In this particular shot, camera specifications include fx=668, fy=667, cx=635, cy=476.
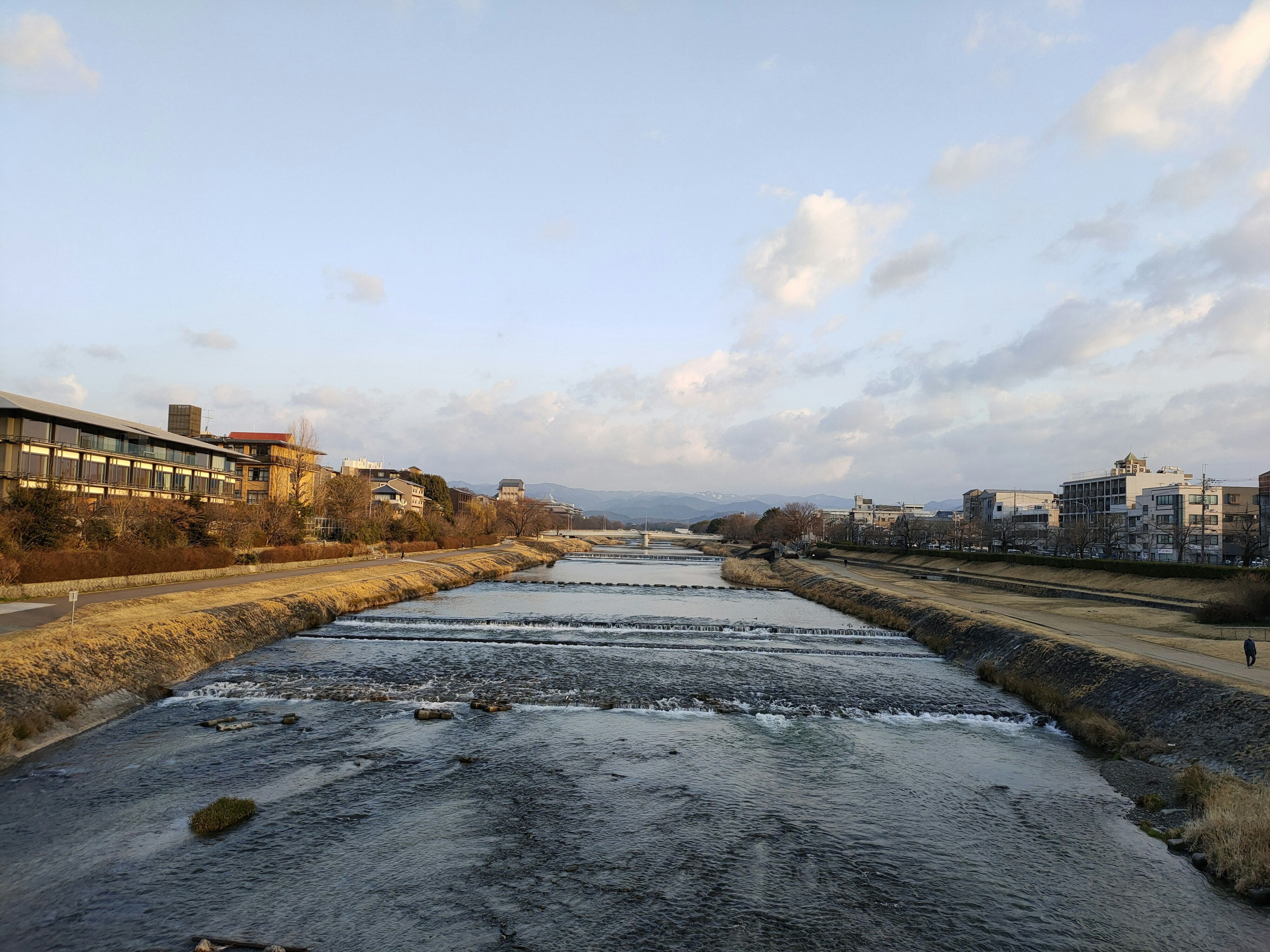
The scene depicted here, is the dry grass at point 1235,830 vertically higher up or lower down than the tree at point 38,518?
lower down

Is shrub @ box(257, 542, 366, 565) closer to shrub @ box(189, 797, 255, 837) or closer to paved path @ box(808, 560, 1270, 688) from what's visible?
shrub @ box(189, 797, 255, 837)

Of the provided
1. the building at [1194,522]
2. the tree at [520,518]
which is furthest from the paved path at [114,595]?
the building at [1194,522]

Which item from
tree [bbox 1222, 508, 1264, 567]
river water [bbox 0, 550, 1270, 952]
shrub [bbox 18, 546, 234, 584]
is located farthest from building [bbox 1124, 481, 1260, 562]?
shrub [bbox 18, 546, 234, 584]

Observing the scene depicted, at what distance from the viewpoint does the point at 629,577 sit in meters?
78.6

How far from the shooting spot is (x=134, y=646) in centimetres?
2347

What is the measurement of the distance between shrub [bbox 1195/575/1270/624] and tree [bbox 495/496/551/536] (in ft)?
413

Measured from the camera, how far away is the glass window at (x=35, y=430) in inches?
1976

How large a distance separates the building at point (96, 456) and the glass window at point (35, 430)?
0.14ft

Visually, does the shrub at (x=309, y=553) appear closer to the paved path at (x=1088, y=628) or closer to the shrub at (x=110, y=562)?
the shrub at (x=110, y=562)

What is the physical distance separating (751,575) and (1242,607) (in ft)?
161

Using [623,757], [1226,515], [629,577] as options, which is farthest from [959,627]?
[1226,515]

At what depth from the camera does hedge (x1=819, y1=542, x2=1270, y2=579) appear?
4581 cm

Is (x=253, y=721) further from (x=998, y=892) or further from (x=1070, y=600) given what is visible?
(x=1070, y=600)

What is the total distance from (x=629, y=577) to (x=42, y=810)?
217 feet
